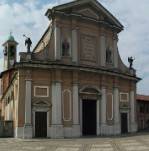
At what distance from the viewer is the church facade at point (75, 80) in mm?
35688

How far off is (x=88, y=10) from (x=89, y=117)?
36.4 ft

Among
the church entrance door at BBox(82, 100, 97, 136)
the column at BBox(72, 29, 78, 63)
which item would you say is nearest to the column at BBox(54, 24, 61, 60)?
the column at BBox(72, 29, 78, 63)

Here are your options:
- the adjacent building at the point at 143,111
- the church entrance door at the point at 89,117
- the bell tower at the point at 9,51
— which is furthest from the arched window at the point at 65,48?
the bell tower at the point at 9,51

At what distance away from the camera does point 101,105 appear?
3997 cm

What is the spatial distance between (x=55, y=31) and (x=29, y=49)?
3471 millimetres

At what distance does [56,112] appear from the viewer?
119 feet

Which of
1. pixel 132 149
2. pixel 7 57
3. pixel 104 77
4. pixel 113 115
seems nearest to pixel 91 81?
pixel 104 77

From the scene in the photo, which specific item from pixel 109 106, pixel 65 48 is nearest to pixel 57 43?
pixel 65 48

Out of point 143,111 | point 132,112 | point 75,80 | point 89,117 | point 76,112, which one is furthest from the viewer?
point 143,111

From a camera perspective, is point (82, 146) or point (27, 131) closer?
point (82, 146)

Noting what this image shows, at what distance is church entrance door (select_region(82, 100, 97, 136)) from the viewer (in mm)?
39875

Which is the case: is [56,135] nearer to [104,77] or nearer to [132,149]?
[104,77]

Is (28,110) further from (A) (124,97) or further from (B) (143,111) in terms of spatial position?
(B) (143,111)

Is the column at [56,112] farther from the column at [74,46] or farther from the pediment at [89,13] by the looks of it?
the pediment at [89,13]
